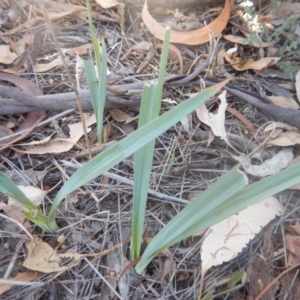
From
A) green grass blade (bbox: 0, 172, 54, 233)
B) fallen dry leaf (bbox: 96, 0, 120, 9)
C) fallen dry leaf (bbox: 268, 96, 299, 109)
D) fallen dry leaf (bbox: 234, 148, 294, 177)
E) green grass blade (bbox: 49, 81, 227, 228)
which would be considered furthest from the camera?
fallen dry leaf (bbox: 96, 0, 120, 9)

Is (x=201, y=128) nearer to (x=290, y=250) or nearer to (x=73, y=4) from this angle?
(x=290, y=250)

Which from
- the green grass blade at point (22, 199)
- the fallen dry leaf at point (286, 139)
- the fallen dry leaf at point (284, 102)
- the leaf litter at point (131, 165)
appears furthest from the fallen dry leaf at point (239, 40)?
the green grass blade at point (22, 199)

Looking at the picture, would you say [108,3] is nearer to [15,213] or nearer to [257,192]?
[15,213]

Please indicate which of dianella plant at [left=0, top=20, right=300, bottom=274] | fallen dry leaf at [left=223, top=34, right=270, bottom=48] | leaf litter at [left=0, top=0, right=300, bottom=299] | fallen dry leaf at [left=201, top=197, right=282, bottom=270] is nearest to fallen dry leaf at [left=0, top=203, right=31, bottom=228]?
leaf litter at [left=0, top=0, right=300, bottom=299]

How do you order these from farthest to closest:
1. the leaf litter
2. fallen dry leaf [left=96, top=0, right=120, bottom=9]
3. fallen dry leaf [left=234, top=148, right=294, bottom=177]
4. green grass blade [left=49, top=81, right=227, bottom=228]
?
1. fallen dry leaf [left=96, top=0, right=120, bottom=9]
2. fallen dry leaf [left=234, top=148, right=294, bottom=177]
3. the leaf litter
4. green grass blade [left=49, top=81, right=227, bottom=228]

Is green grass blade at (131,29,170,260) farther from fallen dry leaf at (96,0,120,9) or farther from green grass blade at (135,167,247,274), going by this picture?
fallen dry leaf at (96,0,120,9)

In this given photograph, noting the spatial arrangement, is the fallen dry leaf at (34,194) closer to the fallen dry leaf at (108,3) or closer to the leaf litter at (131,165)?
the leaf litter at (131,165)

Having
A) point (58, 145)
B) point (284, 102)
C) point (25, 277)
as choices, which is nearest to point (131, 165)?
point (58, 145)
